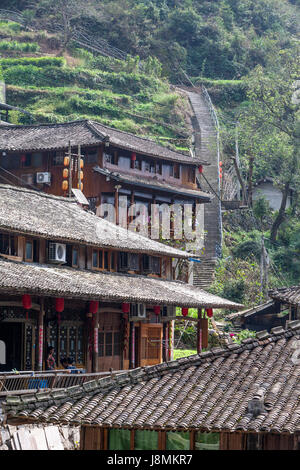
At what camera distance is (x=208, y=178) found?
56.3 meters

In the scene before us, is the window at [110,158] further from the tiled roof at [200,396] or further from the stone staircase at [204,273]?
the tiled roof at [200,396]

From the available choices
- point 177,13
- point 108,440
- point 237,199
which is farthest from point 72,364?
point 177,13

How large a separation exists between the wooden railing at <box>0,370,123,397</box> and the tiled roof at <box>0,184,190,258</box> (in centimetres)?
508

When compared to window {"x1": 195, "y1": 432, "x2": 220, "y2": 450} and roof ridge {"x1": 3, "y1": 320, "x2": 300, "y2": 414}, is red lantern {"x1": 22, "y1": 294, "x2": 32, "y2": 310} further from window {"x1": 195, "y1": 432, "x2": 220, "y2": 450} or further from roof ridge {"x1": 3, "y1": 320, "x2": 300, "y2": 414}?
window {"x1": 195, "y1": 432, "x2": 220, "y2": 450}

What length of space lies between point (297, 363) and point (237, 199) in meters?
40.6

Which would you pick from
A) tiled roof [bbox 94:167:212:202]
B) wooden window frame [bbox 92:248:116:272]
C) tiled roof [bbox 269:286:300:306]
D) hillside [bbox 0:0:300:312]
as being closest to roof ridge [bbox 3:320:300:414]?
tiled roof [bbox 269:286:300:306]

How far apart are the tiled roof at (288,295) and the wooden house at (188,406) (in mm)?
12914

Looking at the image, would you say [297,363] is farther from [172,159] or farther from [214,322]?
[172,159]

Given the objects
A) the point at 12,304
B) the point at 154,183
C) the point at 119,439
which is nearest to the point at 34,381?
the point at 12,304

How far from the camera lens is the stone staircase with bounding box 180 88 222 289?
4747cm

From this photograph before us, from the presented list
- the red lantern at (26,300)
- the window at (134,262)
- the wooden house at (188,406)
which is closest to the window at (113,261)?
the window at (134,262)

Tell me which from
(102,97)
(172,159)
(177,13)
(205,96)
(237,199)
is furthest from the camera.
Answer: (177,13)

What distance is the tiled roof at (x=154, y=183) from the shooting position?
135 ft

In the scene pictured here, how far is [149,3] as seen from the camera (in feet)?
255
